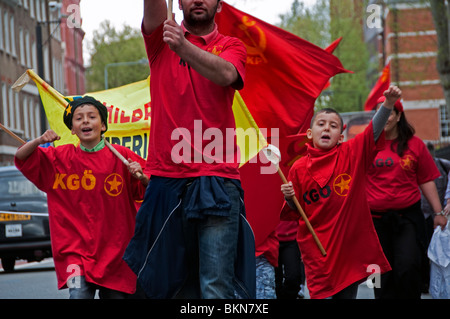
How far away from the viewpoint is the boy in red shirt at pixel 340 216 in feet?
21.4

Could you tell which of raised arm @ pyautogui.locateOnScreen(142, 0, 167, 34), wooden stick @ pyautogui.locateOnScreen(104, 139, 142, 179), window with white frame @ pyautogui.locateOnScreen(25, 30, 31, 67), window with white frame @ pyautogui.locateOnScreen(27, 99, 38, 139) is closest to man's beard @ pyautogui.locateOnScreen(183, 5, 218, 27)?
raised arm @ pyautogui.locateOnScreen(142, 0, 167, 34)

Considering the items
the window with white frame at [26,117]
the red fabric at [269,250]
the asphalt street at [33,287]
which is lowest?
the asphalt street at [33,287]

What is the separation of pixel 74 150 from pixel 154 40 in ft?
6.32

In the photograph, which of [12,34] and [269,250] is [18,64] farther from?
[269,250]

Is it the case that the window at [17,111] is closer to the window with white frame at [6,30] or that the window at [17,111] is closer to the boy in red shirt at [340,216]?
the window with white frame at [6,30]

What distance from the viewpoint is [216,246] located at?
14.5 feet

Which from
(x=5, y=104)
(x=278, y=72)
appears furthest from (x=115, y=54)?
(x=278, y=72)

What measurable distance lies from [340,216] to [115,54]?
56.1 metres

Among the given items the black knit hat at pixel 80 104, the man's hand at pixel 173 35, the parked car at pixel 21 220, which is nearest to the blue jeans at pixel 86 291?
the black knit hat at pixel 80 104

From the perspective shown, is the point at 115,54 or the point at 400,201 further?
the point at 115,54

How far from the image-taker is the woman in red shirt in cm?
797

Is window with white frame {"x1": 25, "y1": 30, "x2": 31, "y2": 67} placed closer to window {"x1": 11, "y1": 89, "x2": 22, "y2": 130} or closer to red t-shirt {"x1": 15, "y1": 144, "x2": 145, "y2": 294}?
window {"x1": 11, "y1": 89, "x2": 22, "y2": 130}

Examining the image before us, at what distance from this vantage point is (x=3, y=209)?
14922 mm

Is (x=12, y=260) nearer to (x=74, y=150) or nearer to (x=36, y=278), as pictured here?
(x=36, y=278)
